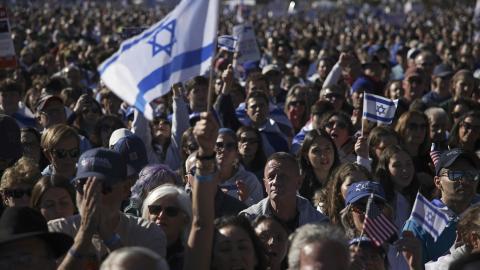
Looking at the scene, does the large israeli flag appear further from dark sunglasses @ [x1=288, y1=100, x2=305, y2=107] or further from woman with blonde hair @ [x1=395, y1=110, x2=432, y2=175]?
dark sunglasses @ [x1=288, y1=100, x2=305, y2=107]

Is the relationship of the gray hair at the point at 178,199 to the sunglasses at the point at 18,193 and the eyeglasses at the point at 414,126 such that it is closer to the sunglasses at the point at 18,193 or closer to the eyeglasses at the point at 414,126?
the sunglasses at the point at 18,193

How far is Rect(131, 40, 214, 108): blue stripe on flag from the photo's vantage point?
5957 millimetres

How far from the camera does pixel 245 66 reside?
51.6ft

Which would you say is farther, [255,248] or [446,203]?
[446,203]

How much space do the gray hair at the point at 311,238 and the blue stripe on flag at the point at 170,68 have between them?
153 centimetres

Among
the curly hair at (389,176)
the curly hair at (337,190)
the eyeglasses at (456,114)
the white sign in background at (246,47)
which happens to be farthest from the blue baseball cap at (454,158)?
the white sign in background at (246,47)

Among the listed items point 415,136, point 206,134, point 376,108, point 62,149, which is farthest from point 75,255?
point 376,108

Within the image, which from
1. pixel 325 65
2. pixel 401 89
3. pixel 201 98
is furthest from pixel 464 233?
pixel 325 65

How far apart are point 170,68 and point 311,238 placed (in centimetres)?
182

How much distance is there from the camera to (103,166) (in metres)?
5.45

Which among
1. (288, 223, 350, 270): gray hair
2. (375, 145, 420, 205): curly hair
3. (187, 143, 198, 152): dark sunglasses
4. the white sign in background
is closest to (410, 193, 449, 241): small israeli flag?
(288, 223, 350, 270): gray hair

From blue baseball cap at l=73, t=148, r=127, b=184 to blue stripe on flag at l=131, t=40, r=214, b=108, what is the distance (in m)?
0.49

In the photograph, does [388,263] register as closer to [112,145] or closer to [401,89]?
[112,145]

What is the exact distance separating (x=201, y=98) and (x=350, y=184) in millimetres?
4349
